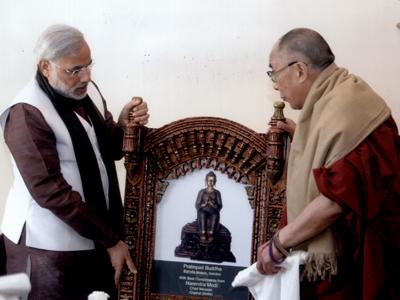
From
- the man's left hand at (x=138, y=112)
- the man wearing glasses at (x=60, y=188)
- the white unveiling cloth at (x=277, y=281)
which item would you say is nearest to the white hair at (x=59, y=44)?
the man wearing glasses at (x=60, y=188)

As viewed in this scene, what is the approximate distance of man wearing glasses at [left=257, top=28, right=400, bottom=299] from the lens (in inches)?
64.1

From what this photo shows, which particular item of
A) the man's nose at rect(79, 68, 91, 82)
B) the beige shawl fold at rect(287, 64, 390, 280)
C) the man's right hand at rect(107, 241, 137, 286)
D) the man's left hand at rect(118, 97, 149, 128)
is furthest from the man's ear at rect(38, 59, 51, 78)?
the beige shawl fold at rect(287, 64, 390, 280)

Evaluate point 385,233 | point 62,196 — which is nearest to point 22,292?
point 62,196

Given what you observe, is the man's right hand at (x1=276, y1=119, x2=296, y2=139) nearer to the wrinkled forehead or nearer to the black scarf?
the wrinkled forehead

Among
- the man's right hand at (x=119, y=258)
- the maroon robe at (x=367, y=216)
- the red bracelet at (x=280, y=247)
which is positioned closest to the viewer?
the maroon robe at (x=367, y=216)

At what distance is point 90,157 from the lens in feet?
6.84

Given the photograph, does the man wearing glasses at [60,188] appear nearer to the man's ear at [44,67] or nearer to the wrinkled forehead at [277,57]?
the man's ear at [44,67]

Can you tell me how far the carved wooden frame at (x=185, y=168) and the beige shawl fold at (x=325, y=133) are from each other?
17 centimetres

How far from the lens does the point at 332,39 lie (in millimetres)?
2553

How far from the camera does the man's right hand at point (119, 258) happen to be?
2025 mm

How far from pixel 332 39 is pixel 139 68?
2.74 ft

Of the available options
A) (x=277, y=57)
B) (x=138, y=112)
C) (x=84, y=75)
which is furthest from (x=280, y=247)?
(x=84, y=75)

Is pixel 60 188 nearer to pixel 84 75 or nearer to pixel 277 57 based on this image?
pixel 84 75

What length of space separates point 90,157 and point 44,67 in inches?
13.1
